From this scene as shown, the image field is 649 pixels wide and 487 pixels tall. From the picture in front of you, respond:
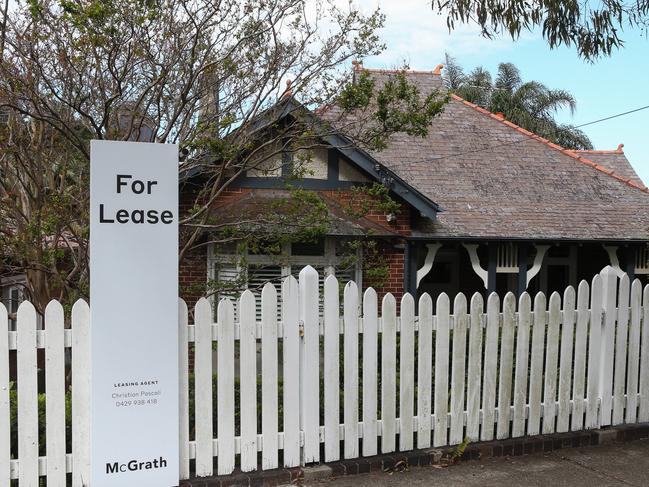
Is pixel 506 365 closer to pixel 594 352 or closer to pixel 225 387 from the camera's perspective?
pixel 594 352

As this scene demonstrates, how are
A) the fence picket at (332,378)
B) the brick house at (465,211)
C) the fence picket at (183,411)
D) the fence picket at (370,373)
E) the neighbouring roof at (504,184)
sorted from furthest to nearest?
the neighbouring roof at (504,184) → the brick house at (465,211) → the fence picket at (370,373) → the fence picket at (332,378) → the fence picket at (183,411)

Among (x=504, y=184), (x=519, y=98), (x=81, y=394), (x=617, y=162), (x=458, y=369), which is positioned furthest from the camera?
(x=519, y=98)

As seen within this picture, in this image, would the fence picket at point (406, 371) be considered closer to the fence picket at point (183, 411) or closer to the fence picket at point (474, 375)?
the fence picket at point (474, 375)

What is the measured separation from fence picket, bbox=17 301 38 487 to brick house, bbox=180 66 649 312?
13.0 feet

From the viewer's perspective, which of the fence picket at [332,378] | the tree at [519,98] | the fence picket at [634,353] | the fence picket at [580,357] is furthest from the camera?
the tree at [519,98]

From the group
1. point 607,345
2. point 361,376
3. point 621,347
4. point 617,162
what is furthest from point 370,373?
point 617,162

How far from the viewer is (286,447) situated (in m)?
4.62

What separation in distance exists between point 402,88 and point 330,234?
11.9ft

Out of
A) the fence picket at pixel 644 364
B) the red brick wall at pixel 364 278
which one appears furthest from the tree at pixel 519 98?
the fence picket at pixel 644 364

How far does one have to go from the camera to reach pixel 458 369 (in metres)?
5.10

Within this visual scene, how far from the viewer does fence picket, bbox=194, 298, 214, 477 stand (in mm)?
4359

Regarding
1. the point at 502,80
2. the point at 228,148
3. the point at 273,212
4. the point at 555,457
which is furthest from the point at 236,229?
the point at 502,80

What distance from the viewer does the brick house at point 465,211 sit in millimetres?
9984

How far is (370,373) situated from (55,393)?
212 cm
